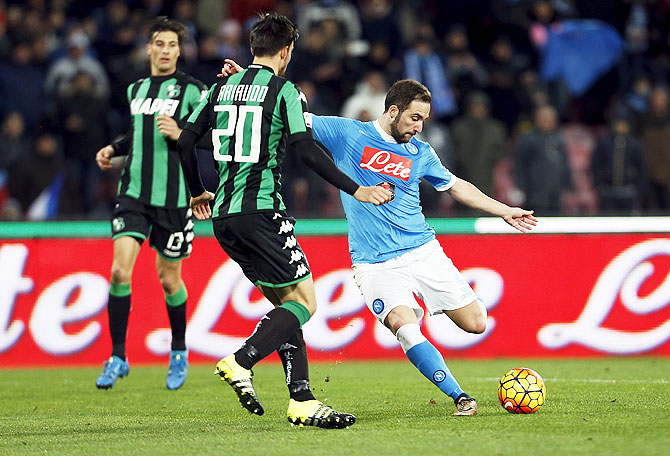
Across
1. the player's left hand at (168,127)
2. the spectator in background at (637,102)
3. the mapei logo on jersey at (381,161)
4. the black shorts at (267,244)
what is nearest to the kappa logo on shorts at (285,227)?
the black shorts at (267,244)

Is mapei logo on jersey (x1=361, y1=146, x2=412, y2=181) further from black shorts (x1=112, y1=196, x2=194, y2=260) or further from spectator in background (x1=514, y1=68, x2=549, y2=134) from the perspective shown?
spectator in background (x1=514, y1=68, x2=549, y2=134)

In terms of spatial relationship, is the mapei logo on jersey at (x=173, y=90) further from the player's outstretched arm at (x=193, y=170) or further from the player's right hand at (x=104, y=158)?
the player's outstretched arm at (x=193, y=170)

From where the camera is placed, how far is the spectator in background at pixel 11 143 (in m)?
12.7

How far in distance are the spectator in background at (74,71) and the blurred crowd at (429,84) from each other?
21 mm

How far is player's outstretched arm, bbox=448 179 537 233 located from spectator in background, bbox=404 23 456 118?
21.7 feet

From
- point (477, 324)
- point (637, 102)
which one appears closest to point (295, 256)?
point (477, 324)

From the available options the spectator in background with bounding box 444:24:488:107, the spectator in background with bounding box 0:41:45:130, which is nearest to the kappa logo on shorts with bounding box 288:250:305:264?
the spectator in background with bounding box 0:41:45:130

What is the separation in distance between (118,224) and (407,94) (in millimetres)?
2739

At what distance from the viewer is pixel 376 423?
19.8 ft

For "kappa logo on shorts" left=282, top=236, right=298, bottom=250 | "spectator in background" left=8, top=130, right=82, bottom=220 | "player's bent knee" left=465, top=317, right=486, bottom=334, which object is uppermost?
"kappa logo on shorts" left=282, top=236, right=298, bottom=250

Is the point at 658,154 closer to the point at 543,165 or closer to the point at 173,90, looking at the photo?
the point at 543,165

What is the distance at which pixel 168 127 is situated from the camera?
294 inches

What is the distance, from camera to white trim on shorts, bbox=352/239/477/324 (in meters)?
6.61

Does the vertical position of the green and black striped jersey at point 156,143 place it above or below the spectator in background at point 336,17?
below
